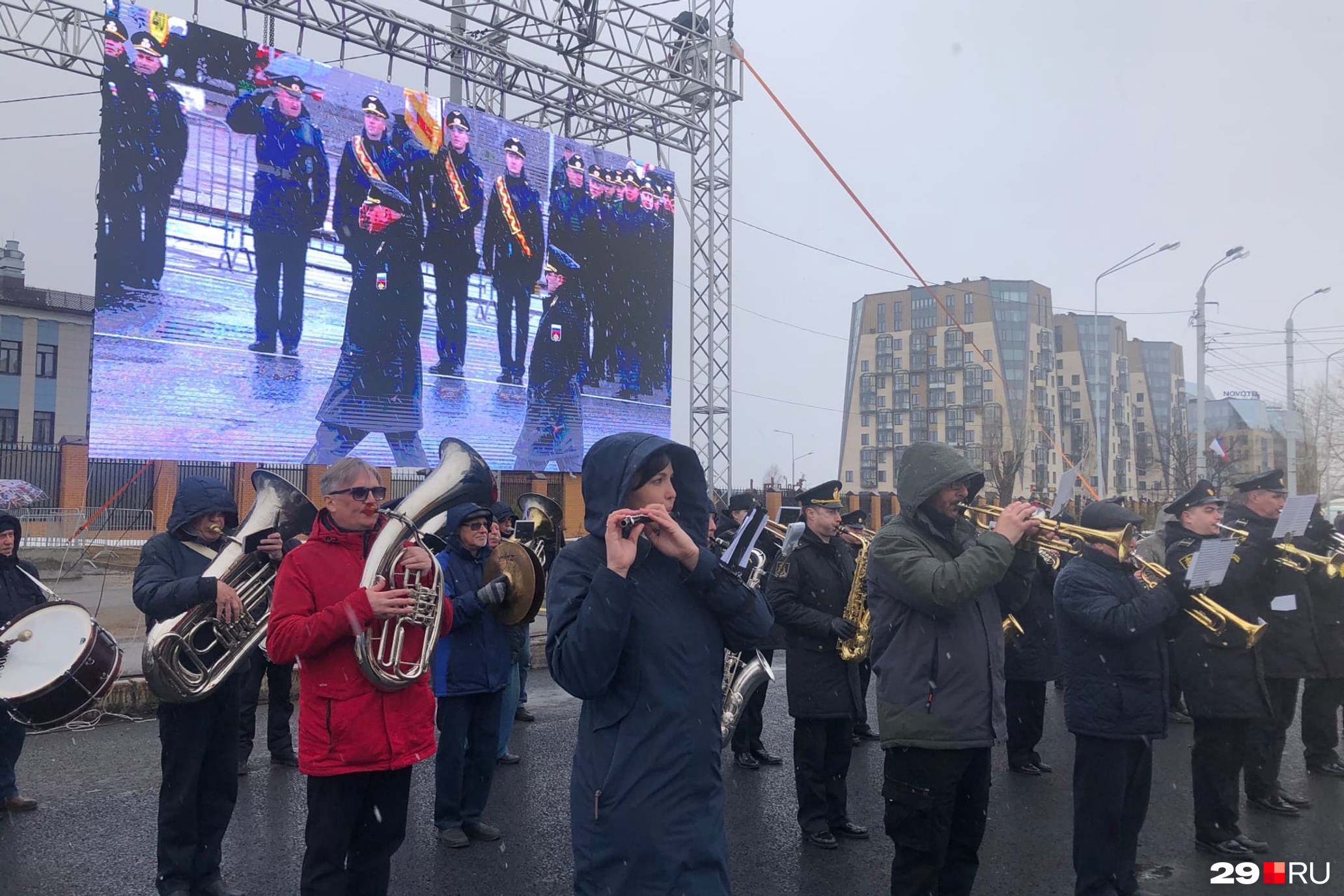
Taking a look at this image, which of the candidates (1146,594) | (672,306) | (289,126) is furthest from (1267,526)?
(672,306)

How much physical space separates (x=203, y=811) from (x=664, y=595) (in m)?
2.87

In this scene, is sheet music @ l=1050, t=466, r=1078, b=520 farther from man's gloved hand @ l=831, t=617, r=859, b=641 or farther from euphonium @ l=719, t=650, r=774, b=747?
euphonium @ l=719, t=650, r=774, b=747

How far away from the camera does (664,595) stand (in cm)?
264

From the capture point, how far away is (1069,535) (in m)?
4.59

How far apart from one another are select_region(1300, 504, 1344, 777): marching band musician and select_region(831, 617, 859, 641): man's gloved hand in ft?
11.2

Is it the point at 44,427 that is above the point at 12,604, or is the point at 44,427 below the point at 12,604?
above

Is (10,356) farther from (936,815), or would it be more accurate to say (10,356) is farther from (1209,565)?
(1209,565)

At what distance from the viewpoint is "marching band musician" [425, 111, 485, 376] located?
1543 cm

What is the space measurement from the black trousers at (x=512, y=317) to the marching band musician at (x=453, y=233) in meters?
0.64

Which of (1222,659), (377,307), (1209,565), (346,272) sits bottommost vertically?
(1222,659)

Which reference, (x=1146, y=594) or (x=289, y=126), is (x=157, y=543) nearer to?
(x=1146, y=594)

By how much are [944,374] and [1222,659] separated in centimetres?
8111

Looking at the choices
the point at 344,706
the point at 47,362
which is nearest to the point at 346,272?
the point at 344,706

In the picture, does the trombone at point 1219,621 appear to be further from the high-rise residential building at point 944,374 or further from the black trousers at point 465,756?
the high-rise residential building at point 944,374
